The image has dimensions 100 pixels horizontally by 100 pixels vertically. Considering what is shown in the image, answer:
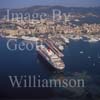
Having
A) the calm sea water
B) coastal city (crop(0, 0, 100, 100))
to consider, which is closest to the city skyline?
coastal city (crop(0, 0, 100, 100))

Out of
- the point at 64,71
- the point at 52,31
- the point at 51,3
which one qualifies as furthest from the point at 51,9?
the point at 64,71

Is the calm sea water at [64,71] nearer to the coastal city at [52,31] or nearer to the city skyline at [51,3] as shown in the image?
the coastal city at [52,31]

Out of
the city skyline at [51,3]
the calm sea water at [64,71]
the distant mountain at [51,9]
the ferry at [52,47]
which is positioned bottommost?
the calm sea water at [64,71]

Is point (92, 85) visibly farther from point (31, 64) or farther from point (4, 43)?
point (4, 43)

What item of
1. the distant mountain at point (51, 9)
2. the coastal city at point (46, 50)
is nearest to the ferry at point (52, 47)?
the coastal city at point (46, 50)

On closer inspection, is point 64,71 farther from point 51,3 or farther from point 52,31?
point 51,3

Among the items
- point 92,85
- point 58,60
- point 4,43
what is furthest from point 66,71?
point 4,43
